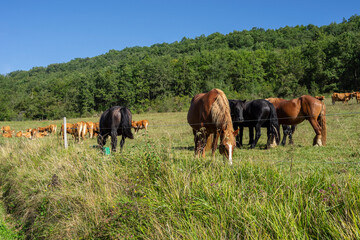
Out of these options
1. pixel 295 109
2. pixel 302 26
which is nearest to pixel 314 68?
pixel 295 109

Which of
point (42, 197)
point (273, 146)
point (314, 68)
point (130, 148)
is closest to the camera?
point (42, 197)

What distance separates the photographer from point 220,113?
6.38m

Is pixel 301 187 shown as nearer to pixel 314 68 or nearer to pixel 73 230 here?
pixel 73 230

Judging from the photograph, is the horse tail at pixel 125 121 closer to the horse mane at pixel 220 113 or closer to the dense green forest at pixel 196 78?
the horse mane at pixel 220 113

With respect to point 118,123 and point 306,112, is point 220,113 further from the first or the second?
point 306,112

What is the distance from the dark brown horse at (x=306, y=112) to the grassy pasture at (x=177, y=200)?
6306 millimetres

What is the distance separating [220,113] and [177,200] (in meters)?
3.48

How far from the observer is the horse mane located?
6.25m

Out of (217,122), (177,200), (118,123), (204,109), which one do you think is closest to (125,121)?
(118,123)

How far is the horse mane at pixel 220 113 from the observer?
6254mm

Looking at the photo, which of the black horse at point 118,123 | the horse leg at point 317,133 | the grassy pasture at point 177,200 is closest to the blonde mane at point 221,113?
the grassy pasture at point 177,200

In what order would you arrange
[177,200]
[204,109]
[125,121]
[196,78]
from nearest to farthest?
1. [177,200]
2. [204,109]
3. [125,121]
4. [196,78]

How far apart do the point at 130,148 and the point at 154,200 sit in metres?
2.20

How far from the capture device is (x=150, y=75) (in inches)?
2886
